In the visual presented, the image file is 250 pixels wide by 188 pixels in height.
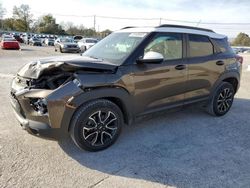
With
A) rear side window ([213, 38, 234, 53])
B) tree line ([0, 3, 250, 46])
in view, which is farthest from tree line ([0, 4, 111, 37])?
rear side window ([213, 38, 234, 53])

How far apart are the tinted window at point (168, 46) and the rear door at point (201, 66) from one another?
22 cm

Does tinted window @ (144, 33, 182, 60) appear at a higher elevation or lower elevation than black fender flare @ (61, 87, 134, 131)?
higher

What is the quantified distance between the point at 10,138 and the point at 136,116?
2.02 metres

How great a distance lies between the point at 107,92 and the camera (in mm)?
3613

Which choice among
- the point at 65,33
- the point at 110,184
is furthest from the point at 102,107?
the point at 65,33

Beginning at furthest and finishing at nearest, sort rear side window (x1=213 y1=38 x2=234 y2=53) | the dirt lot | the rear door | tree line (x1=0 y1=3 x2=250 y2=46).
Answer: tree line (x1=0 y1=3 x2=250 y2=46) < rear side window (x1=213 y1=38 x2=234 y2=53) < the rear door < the dirt lot

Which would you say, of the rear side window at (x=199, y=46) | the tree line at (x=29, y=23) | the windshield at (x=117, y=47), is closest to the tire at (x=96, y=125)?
the windshield at (x=117, y=47)

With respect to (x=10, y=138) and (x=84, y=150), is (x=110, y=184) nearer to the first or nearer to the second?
(x=84, y=150)

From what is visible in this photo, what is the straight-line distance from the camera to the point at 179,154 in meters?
3.75

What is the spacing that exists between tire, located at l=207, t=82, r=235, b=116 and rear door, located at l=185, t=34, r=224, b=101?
11.8 inches

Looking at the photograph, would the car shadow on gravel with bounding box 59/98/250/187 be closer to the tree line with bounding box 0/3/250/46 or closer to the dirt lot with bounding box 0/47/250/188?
the dirt lot with bounding box 0/47/250/188

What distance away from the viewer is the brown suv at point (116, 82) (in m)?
3.38

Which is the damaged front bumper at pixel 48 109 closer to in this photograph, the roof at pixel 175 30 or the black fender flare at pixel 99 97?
the black fender flare at pixel 99 97

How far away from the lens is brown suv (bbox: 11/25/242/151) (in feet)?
11.1
